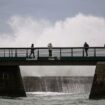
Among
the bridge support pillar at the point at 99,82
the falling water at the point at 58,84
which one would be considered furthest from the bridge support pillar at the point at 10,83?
the falling water at the point at 58,84

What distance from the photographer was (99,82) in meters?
57.9

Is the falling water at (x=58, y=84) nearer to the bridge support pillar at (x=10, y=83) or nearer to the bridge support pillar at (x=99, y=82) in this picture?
the bridge support pillar at (x=10, y=83)

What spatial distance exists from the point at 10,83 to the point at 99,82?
11151 mm

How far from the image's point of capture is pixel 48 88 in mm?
88562

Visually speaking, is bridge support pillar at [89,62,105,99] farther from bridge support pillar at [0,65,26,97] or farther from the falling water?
the falling water

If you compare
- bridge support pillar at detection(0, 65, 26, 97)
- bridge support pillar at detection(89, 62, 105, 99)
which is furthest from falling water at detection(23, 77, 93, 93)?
bridge support pillar at detection(89, 62, 105, 99)

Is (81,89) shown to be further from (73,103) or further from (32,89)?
(73,103)

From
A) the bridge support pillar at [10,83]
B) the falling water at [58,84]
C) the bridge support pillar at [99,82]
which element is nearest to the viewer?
the bridge support pillar at [99,82]

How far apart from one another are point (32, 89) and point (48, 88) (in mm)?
2475

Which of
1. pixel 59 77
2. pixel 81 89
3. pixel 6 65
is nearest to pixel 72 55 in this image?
pixel 6 65

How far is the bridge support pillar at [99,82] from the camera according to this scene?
57562 mm

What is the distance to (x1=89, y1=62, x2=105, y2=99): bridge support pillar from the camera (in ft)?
189

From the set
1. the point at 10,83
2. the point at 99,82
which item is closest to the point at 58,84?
the point at 10,83

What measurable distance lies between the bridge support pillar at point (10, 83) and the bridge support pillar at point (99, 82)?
9405mm
